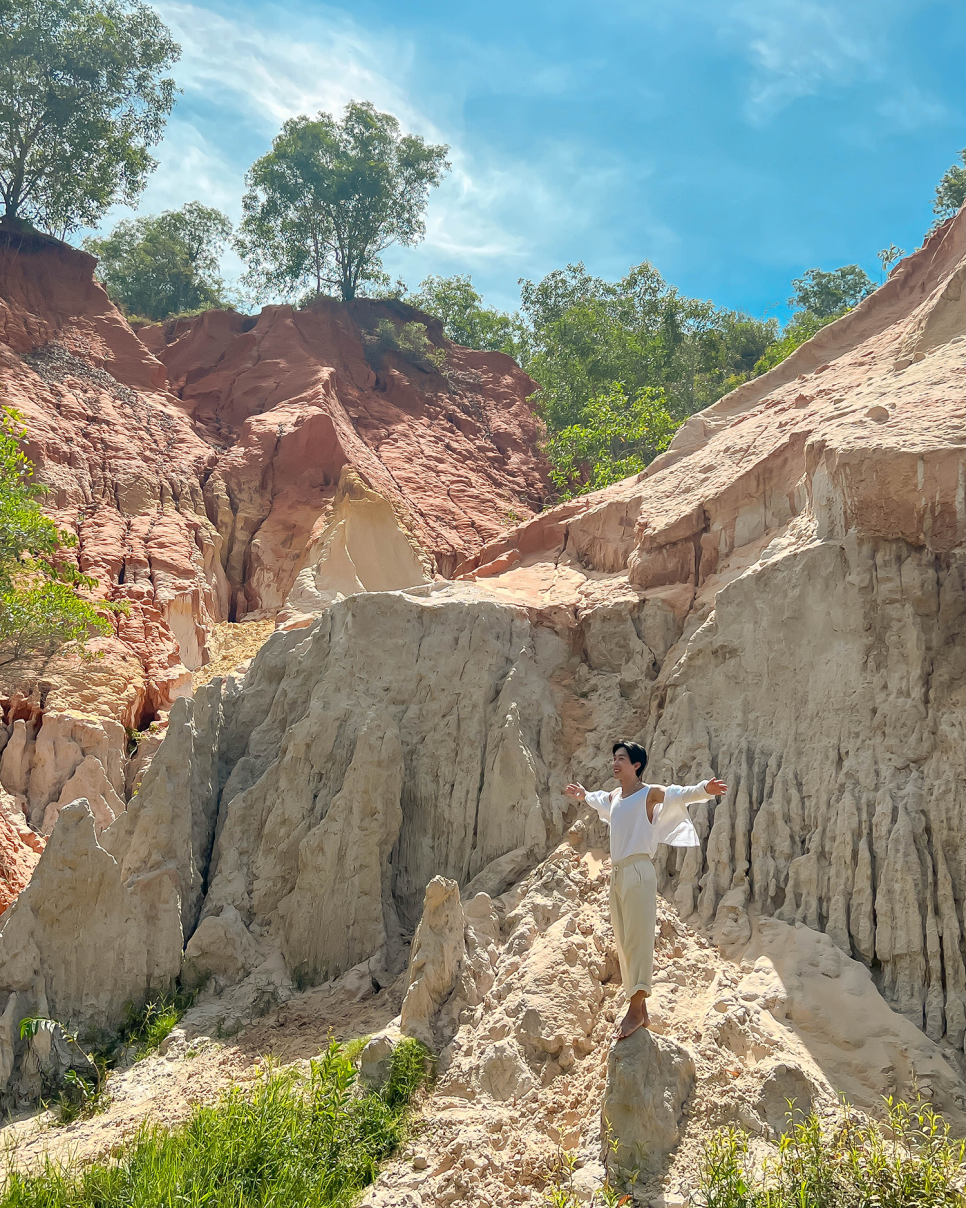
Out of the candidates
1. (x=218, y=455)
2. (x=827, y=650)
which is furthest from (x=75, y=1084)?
(x=218, y=455)

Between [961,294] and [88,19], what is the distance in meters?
26.7

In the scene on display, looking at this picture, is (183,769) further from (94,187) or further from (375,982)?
(94,187)

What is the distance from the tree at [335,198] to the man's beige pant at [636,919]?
30.9 m

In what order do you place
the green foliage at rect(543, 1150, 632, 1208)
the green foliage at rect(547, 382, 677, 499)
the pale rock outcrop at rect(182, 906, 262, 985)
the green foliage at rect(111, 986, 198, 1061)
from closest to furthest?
the green foliage at rect(543, 1150, 632, 1208)
the green foliage at rect(111, 986, 198, 1061)
the pale rock outcrop at rect(182, 906, 262, 985)
the green foliage at rect(547, 382, 677, 499)

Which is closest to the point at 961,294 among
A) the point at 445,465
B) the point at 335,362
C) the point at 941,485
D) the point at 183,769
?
the point at 941,485

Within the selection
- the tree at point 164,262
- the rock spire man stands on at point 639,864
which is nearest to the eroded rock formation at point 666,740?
the rock spire man stands on at point 639,864

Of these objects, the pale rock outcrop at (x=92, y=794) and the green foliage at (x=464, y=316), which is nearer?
the pale rock outcrop at (x=92, y=794)

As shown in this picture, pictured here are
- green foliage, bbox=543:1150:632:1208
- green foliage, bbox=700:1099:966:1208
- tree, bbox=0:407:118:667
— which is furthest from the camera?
tree, bbox=0:407:118:667

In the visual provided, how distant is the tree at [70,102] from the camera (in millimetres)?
25938

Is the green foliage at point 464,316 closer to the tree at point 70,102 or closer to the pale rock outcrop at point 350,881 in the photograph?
the tree at point 70,102

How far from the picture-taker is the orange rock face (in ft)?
63.2

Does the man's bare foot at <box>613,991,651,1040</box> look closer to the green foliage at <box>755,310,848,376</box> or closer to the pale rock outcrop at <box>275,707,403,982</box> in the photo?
the pale rock outcrop at <box>275,707,403,982</box>

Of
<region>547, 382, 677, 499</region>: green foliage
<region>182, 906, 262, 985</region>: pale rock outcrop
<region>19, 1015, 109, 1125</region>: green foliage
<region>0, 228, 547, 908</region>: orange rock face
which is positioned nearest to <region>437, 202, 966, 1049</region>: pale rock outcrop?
<region>182, 906, 262, 985</region>: pale rock outcrop

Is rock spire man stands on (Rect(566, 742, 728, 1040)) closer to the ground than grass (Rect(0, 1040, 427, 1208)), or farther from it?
farther from it
